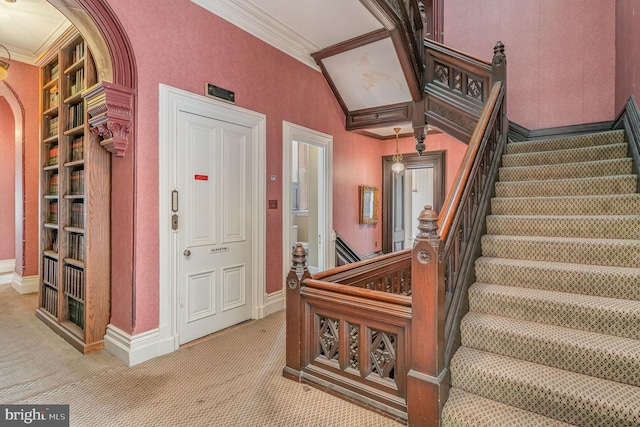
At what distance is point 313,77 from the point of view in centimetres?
443

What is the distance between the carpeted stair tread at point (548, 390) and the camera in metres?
1.49

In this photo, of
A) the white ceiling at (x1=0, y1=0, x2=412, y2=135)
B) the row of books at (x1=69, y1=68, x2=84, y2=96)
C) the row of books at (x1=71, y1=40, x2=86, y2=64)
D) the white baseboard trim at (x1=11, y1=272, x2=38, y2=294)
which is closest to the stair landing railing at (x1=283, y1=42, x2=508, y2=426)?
the white ceiling at (x1=0, y1=0, x2=412, y2=135)

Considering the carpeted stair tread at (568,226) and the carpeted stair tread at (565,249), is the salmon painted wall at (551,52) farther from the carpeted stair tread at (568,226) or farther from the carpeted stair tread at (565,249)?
the carpeted stair tread at (565,249)

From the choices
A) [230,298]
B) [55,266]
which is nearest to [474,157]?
[230,298]

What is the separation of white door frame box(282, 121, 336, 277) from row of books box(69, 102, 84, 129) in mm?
1974

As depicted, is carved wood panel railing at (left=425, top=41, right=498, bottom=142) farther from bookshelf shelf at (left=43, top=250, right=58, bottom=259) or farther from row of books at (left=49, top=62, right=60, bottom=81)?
bookshelf shelf at (left=43, top=250, right=58, bottom=259)

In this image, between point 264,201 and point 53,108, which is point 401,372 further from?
point 53,108

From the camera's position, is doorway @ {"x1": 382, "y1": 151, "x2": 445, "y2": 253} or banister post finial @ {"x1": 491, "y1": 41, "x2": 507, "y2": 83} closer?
banister post finial @ {"x1": 491, "y1": 41, "x2": 507, "y2": 83}

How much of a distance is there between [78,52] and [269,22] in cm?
188

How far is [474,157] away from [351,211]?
3.29 meters

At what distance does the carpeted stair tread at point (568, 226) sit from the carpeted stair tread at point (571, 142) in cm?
113

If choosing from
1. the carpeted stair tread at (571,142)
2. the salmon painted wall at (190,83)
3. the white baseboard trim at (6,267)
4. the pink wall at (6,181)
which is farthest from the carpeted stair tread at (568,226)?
the pink wall at (6,181)

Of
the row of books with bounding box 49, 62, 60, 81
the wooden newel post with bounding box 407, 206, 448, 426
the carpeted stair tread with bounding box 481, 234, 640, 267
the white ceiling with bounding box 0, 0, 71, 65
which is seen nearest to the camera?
the wooden newel post with bounding box 407, 206, 448, 426

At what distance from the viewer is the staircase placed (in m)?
1.62
